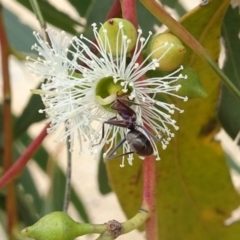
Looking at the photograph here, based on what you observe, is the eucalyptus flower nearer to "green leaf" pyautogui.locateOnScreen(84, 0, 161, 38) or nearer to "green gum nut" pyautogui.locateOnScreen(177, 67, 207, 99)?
"green gum nut" pyautogui.locateOnScreen(177, 67, 207, 99)

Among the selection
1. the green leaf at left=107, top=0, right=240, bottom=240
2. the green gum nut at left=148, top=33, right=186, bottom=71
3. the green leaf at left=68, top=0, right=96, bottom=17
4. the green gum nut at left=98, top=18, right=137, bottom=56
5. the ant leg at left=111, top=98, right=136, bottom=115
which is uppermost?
the green leaf at left=68, top=0, right=96, bottom=17

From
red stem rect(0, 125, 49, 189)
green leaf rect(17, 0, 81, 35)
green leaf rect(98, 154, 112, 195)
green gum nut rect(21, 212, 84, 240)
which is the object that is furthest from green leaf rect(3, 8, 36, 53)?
green gum nut rect(21, 212, 84, 240)

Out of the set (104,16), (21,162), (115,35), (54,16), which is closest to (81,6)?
(54,16)

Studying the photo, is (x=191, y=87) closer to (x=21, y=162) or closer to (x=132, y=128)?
(x=132, y=128)

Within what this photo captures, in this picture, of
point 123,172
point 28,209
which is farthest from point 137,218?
point 28,209

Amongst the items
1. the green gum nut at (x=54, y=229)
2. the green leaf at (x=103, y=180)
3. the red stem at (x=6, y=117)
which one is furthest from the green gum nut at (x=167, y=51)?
the green leaf at (x=103, y=180)

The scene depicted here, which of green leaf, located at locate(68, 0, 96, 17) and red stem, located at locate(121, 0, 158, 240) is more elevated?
green leaf, located at locate(68, 0, 96, 17)

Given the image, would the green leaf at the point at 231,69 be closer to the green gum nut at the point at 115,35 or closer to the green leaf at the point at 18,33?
the green gum nut at the point at 115,35
